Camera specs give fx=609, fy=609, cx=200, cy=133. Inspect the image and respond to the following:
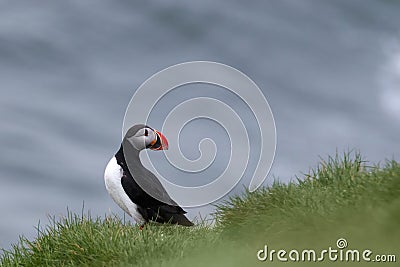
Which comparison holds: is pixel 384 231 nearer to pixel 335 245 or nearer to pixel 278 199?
pixel 335 245

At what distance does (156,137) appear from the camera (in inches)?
470

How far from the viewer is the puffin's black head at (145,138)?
11.9 metres

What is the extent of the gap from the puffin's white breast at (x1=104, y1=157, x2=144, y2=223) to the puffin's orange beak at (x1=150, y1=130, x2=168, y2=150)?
33.4 inches

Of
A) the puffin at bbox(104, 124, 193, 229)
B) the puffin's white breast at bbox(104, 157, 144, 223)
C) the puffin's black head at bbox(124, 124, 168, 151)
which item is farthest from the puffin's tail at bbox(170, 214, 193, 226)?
the puffin's black head at bbox(124, 124, 168, 151)

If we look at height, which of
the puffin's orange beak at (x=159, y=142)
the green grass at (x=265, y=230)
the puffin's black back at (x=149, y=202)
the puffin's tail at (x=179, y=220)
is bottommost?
the green grass at (x=265, y=230)

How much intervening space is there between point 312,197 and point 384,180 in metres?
1.02

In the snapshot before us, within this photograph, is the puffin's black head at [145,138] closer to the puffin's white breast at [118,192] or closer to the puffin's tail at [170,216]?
the puffin's white breast at [118,192]

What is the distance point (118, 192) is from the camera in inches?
448

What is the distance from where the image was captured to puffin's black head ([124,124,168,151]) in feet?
39.0

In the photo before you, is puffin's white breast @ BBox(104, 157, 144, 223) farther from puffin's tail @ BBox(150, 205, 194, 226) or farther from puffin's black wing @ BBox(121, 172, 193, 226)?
puffin's tail @ BBox(150, 205, 194, 226)

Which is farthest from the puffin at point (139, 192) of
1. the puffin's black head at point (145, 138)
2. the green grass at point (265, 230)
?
the green grass at point (265, 230)

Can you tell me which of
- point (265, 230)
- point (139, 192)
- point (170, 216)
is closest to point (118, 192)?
point (139, 192)

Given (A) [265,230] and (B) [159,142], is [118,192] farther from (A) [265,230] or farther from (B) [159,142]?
(A) [265,230]

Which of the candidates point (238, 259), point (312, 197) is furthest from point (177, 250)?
point (312, 197)
